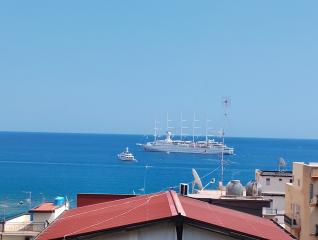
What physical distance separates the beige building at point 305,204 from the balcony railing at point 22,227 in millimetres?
11937

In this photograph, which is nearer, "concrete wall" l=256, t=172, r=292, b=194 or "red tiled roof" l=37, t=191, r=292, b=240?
"red tiled roof" l=37, t=191, r=292, b=240

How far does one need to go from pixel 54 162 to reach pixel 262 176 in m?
136

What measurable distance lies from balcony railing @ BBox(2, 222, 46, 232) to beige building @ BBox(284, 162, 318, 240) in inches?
470

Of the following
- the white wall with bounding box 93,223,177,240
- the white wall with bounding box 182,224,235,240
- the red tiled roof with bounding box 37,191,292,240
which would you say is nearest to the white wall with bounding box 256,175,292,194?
the red tiled roof with bounding box 37,191,292,240

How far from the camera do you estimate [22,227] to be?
1076 inches

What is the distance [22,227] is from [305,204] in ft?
43.3

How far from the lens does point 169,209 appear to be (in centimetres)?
1216

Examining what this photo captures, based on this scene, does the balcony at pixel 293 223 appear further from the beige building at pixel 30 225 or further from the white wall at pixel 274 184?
the white wall at pixel 274 184

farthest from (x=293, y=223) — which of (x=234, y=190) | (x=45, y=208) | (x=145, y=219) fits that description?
(x=145, y=219)

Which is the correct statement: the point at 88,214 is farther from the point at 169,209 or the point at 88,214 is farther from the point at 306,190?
the point at 306,190

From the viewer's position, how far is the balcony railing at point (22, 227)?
2653cm

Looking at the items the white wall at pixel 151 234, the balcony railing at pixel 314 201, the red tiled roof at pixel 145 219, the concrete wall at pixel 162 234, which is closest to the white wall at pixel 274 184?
the balcony railing at pixel 314 201

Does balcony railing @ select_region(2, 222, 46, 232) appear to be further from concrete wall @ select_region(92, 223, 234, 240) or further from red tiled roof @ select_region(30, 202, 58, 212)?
concrete wall @ select_region(92, 223, 234, 240)

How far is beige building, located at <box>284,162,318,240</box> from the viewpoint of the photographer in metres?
28.6
